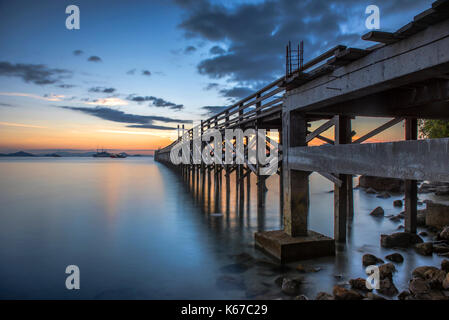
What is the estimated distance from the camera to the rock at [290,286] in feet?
16.7

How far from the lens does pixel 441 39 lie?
10.5 feet

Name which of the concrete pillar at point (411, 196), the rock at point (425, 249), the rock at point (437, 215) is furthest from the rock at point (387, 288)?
the rock at point (437, 215)

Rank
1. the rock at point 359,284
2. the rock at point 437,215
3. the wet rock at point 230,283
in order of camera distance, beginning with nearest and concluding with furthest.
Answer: the rock at point 359,284
the wet rock at point 230,283
the rock at point 437,215

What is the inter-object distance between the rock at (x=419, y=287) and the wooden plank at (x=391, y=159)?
7.90 feet

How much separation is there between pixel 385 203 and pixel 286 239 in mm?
12890

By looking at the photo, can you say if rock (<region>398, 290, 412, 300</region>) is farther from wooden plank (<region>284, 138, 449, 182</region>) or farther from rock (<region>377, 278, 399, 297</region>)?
wooden plank (<region>284, 138, 449, 182</region>)


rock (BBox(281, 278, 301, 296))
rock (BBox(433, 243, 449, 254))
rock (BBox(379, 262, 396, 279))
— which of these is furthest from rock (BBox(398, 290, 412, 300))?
rock (BBox(433, 243, 449, 254))

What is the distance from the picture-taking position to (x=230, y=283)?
19.0ft

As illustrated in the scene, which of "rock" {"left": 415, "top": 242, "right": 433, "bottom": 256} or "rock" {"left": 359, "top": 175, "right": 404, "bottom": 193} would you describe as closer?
"rock" {"left": 415, "top": 242, "right": 433, "bottom": 256}

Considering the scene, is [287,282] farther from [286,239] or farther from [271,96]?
[271,96]

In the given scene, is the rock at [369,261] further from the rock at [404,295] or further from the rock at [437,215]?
the rock at [437,215]

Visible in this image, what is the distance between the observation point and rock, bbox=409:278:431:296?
4707 mm

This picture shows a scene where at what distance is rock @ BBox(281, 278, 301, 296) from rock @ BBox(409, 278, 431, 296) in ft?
6.03
